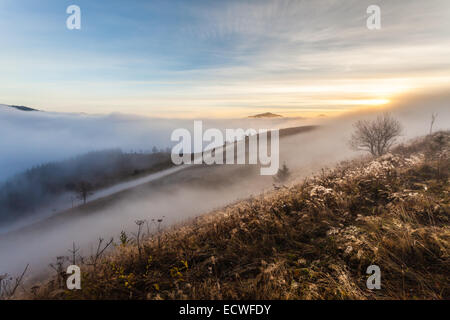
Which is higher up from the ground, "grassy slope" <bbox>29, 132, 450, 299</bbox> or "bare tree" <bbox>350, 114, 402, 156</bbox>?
"bare tree" <bbox>350, 114, 402, 156</bbox>

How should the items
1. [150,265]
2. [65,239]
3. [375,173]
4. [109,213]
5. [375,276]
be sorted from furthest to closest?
1. [109,213]
2. [65,239]
3. [375,173]
4. [150,265]
5. [375,276]

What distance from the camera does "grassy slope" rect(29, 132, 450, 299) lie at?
3.24 metres

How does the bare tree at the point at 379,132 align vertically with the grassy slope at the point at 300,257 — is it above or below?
above

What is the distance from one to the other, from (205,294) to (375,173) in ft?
21.9

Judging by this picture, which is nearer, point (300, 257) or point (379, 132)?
point (300, 257)

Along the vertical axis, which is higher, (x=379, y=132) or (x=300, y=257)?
(x=379, y=132)

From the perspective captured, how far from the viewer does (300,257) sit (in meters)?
4.10

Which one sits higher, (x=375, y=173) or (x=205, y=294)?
(x=375, y=173)

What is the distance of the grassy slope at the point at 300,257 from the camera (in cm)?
324

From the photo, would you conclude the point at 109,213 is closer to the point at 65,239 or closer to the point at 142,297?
the point at 65,239

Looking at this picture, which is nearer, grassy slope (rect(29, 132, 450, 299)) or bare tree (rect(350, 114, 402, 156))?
grassy slope (rect(29, 132, 450, 299))

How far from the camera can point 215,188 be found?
201 ft
